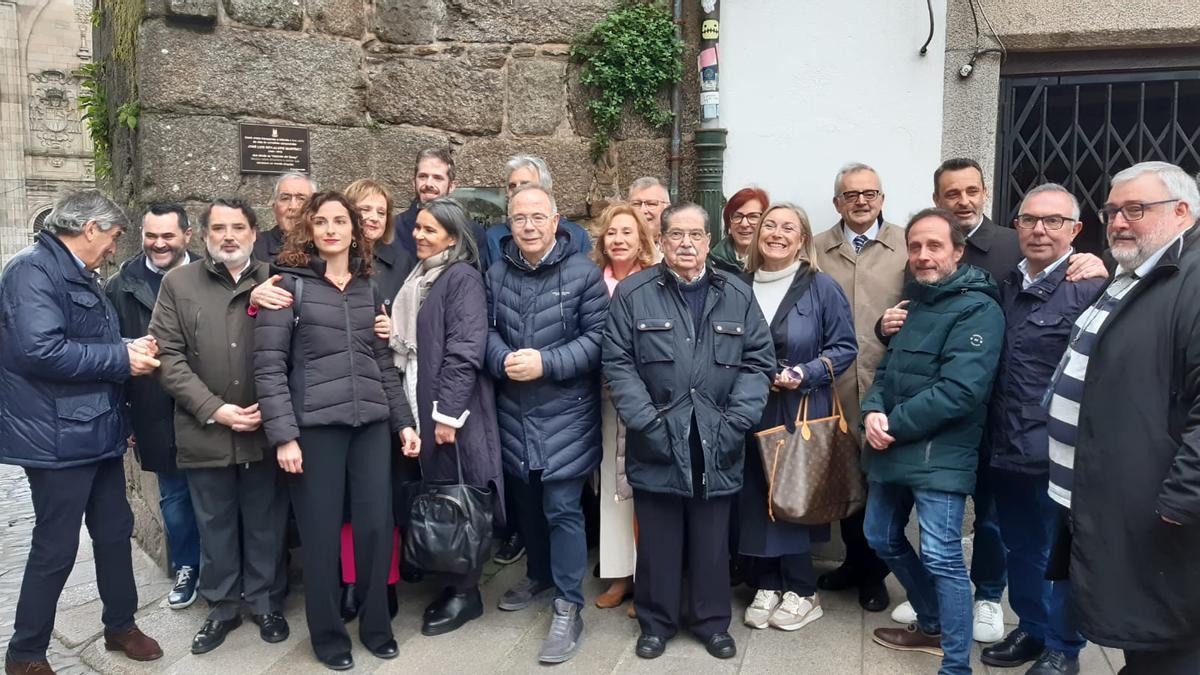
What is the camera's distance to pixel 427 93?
5598mm

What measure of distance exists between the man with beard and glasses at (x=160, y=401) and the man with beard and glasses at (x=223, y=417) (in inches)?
18.1

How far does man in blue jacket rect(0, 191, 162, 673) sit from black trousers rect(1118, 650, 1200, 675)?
375 cm

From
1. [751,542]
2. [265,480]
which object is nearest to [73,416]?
[265,480]

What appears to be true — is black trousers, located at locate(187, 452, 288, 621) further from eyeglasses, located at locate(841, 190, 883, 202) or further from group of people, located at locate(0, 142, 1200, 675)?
eyeglasses, located at locate(841, 190, 883, 202)

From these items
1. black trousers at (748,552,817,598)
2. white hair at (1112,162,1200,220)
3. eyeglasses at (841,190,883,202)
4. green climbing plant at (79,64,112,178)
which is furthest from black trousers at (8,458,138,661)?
white hair at (1112,162,1200,220)

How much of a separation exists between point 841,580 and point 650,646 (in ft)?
3.89

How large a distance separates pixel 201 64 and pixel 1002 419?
441cm

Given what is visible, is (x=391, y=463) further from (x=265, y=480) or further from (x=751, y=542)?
(x=751, y=542)

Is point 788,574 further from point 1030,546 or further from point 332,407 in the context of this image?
point 332,407

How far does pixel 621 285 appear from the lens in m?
3.84

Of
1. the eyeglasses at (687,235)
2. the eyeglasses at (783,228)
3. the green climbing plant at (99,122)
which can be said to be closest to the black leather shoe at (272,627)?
the eyeglasses at (687,235)

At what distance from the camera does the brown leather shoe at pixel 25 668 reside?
11.9ft

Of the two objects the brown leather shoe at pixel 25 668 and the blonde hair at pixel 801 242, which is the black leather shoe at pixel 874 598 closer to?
the blonde hair at pixel 801 242

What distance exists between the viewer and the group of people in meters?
3.44
